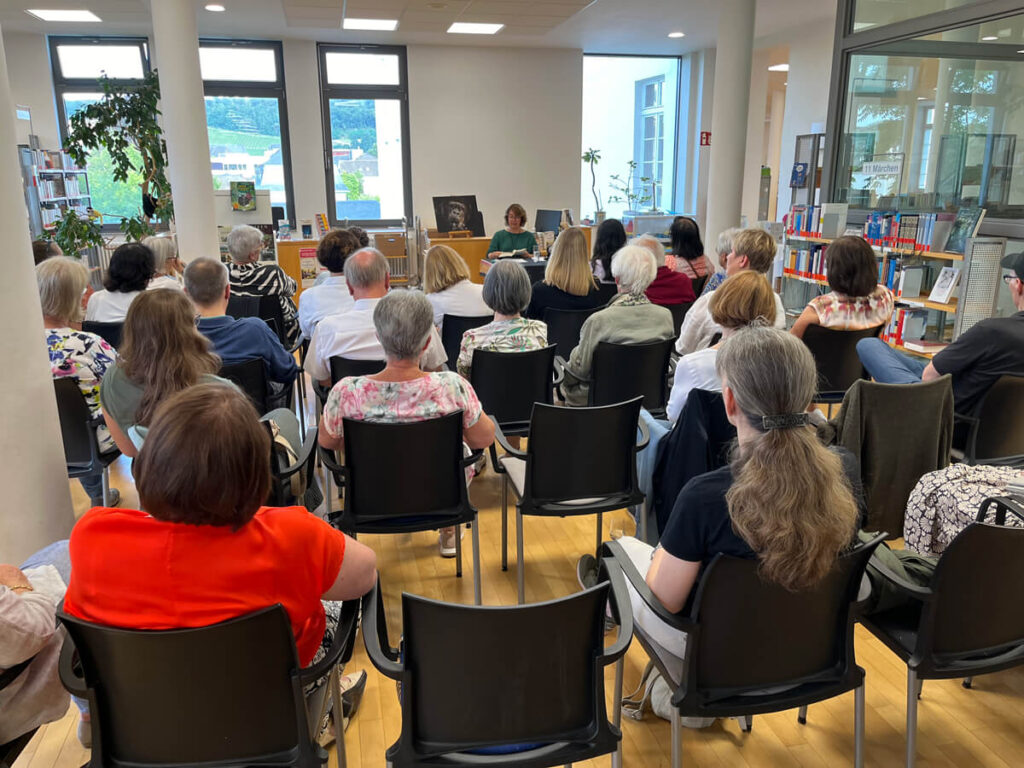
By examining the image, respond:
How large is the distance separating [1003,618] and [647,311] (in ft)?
6.73

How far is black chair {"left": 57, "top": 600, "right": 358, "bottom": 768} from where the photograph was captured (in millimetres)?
1266

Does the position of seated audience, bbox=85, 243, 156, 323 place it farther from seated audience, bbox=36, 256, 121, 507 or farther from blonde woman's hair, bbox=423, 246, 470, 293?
blonde woman's hair, bbox=423, 246, 470, 293

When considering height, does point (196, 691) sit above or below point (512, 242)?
below

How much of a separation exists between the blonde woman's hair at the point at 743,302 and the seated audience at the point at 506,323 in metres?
0.98

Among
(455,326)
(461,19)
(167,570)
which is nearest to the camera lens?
(167,570)

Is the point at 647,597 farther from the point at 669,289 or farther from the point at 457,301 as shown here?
the point at 669,289

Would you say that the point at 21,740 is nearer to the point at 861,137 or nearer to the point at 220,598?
the point at 220,598

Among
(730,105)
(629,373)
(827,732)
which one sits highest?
(730,105)

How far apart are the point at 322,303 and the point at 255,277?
0.62m

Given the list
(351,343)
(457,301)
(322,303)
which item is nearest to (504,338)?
(351,343)

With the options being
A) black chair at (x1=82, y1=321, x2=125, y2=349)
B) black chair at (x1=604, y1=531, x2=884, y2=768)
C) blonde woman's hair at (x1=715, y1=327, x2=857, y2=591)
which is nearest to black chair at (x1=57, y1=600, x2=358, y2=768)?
black chair at (x1=604, y1=531, x2=884, y2=768)

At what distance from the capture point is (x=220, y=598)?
1.32 metres

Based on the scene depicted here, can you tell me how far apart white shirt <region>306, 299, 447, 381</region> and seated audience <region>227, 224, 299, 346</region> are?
1293 millimetres

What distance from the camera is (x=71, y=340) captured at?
299 centimetres
